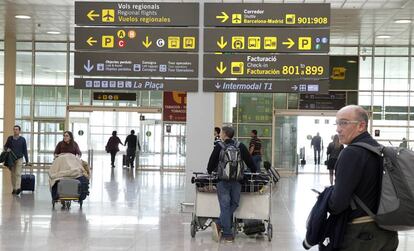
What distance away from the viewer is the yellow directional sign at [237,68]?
1121 cm

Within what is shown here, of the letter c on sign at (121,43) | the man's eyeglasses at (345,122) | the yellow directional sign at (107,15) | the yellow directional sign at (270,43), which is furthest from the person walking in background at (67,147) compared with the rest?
the man's eyeglasses at (345,122)

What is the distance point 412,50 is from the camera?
86.4ft

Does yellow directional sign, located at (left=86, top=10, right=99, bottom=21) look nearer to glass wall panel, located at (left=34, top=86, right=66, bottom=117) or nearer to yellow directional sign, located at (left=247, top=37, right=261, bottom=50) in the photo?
yellow directional sign, located at (left=247, top=37, right=261, bottom=50)

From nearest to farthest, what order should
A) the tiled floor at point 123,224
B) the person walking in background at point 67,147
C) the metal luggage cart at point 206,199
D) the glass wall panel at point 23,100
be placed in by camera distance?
the tiled floor at point 123,224 → the metal luggage cart at point 206,199 → the person walking in background at point 67,147 → the glass wall panel at point 23,100

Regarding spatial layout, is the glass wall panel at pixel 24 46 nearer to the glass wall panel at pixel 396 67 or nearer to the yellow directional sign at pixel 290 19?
the glass wall panel at pixel 396 67

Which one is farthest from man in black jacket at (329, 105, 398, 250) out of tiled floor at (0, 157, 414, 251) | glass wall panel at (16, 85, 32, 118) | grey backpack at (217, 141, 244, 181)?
glass wall panel at (16, 85, 32, 118)

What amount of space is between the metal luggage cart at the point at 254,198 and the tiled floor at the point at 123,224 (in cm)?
38

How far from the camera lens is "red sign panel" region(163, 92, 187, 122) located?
26062mm

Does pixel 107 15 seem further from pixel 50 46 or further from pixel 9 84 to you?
pixel 50 46

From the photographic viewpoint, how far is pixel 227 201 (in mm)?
8828

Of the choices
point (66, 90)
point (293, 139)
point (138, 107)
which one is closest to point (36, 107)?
point (66, 90)

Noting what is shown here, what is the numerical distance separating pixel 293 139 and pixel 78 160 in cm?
1512

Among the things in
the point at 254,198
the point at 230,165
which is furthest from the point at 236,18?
the point at 254,198

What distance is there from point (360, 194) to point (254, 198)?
556cm
